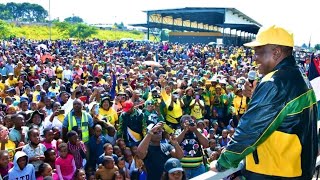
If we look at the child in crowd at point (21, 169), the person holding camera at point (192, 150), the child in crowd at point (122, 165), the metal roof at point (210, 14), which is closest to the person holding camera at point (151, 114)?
the child in crowd at point (122, 165)

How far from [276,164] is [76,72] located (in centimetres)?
1300

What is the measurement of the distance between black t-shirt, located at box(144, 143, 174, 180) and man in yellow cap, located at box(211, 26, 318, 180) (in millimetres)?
3302

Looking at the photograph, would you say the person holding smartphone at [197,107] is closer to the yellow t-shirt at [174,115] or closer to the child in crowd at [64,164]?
the yellow t-shirt at [174,115]

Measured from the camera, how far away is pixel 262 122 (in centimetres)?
185

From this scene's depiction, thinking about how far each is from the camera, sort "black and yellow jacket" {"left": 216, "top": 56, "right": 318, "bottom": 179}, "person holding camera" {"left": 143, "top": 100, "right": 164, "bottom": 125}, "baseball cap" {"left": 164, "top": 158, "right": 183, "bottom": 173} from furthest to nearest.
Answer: "person holding camera" {"left": 143, "top": 100, "right": 164, "bottom": 125} < "baseball cap" {"left": 164, "top": 158, "right": 183, "bottom": 173} < "black and yellow jacket" {"left": 216, "top": 56, "right": 318, "bottom": 179}

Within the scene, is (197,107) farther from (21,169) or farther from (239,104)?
(21,169)

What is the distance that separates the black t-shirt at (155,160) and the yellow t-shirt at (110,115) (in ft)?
7.65

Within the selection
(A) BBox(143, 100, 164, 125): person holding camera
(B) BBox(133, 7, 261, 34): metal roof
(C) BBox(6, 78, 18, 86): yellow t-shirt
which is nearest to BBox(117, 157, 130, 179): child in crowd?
(A) BBox(143, 100, 164, 125): person holding camera

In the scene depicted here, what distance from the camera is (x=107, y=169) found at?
18.7 feet

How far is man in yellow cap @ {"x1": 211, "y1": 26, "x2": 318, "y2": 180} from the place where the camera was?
186 cm

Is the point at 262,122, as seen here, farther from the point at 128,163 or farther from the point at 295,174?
the point at 128,163

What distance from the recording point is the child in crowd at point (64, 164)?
5.80 m

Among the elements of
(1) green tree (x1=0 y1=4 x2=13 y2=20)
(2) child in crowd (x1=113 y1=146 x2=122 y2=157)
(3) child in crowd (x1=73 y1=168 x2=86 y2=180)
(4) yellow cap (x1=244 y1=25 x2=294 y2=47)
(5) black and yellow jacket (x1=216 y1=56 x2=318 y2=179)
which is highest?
(1) green tree (x1=0 y1=4 x2=13 y2=20)

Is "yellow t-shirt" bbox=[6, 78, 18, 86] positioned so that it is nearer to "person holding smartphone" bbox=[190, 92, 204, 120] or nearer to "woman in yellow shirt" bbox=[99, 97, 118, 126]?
"woman in yellow shirt" bbox=[99, 97, 118, 126]
